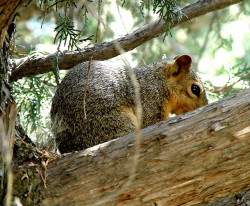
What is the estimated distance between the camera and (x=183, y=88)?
158 inches

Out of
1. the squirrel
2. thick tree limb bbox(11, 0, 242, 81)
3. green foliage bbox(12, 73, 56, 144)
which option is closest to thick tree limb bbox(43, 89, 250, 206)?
the squirrel

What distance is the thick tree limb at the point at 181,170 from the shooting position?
86.1 inches

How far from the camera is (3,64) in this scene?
2340 mm

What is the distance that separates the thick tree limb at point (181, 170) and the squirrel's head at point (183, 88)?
165cm

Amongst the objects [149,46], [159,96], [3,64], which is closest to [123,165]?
[3,64]

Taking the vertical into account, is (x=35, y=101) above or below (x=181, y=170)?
above

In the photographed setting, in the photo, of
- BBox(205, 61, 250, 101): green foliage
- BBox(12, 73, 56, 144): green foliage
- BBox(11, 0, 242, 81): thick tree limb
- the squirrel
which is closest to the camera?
the squirrel

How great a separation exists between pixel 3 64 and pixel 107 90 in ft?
4.41

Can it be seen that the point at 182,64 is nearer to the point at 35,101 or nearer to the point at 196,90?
the point at 196,90

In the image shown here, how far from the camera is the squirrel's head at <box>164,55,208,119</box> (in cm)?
395

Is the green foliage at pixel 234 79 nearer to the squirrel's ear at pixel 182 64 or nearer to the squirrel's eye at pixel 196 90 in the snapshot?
the squirrel's eye at pixel 196 90

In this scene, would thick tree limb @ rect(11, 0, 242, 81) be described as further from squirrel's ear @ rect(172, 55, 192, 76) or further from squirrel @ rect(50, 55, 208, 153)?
squirrel's ear @ rect(172, 55, 192, 76)

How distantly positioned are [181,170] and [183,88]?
192cm

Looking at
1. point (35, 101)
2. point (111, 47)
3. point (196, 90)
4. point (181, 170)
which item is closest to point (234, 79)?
point (196, 90)
